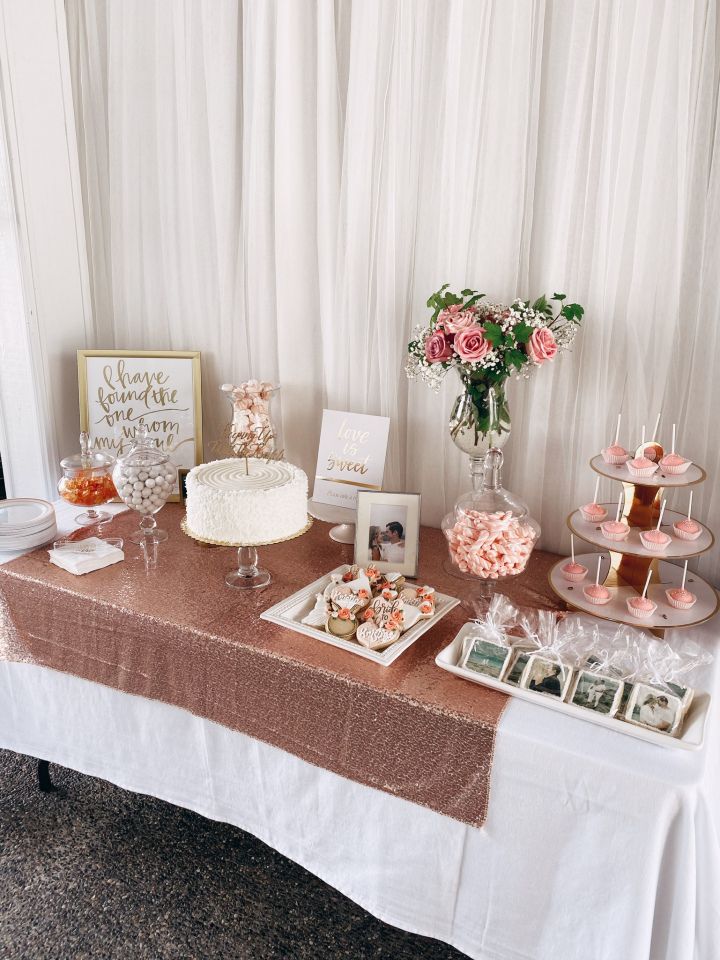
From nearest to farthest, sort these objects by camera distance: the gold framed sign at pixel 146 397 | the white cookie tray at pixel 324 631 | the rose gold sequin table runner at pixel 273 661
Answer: the rose gold sequin table runner at pixel 273 661, the white cookie tray at pixel 324 631, the gold framed sign at pixel 146 397

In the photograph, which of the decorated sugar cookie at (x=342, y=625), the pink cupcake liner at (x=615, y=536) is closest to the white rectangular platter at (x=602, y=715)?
the decorated sugar cookie at (x=342, y=625)

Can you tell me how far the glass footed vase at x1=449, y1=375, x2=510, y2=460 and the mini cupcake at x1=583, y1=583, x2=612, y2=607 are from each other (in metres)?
0.34

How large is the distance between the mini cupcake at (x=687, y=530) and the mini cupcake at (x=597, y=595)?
0.53 feet

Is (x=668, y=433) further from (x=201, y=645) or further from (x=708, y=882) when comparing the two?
(x=201, y=645)

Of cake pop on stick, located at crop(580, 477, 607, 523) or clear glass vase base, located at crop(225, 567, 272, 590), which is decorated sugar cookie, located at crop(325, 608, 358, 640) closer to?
clear glass vase base, located at crop(225, 567, 272, 590)

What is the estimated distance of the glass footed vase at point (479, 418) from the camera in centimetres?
144

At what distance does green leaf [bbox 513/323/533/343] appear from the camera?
1352 millimetres

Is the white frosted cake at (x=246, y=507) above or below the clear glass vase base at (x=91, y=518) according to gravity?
above

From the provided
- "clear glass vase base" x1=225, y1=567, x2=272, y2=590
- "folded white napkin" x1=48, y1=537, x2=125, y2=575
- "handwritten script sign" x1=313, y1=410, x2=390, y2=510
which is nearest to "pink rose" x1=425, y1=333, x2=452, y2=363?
"handwritten script sign" x1=313, y1=410, x2=390, y2=510

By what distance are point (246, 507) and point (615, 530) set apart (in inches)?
25.6

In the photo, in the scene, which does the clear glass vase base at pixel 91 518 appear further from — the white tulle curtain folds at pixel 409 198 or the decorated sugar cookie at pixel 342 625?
the decorated sugar cookie at pixel 342 625

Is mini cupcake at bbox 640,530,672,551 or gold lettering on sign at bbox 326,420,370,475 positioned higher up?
gold lettering on sign at bbox 326,420,370,475

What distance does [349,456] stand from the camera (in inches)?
65.4

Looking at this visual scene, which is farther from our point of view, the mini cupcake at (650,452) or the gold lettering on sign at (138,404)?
the gold lettering on sign at (138,404)
